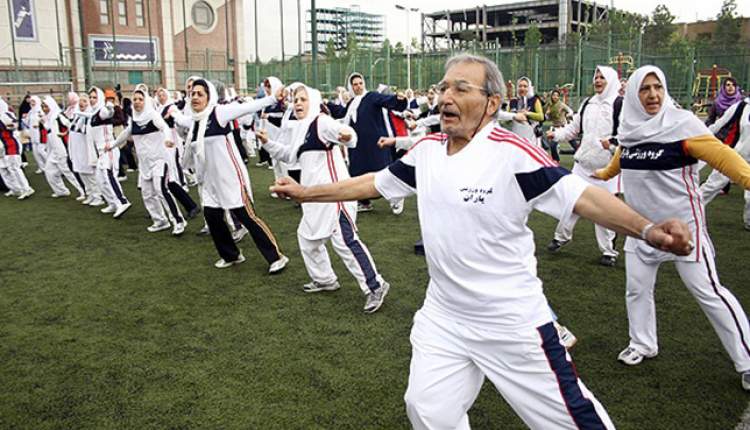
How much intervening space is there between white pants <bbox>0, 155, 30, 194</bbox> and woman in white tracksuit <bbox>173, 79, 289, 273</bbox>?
26.1 feet

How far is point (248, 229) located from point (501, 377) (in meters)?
5.05

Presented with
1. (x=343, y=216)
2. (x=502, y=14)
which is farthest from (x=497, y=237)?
(x=502, y=14)

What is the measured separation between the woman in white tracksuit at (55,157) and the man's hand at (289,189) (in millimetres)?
11218

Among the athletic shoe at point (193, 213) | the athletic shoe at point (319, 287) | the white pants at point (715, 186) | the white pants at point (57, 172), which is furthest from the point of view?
the white pants at point (57, 172)

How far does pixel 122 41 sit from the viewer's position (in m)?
43.0

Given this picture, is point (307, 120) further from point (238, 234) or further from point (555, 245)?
point (555, 245)

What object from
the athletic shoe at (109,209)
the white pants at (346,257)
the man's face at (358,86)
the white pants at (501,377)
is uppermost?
the man's face at (358,86)

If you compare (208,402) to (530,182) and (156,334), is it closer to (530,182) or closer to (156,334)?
(156,334)

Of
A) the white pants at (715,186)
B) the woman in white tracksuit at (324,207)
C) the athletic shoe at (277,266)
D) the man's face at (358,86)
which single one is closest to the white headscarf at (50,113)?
the man's face at (358,86)

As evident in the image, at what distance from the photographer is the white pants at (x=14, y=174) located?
1307 cm

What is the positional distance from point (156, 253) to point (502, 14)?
7215cm

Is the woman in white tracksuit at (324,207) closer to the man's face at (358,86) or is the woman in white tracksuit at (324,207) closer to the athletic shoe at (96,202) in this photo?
the man's face at (358,86)

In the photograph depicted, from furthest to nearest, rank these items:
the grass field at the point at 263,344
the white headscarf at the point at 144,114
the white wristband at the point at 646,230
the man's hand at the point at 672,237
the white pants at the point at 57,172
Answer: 1. the white pants at the point at 57,172
2. the white headscarf at the point at 144,114
3. the grass field at the point at 263,344
4. the white wristband at the point at 646,230
5. the man's hand at the point at 672,237

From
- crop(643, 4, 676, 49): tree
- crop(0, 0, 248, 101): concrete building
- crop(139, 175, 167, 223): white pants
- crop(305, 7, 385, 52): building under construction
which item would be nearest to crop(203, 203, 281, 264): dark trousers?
crop(139, 175, 167, 223): white pants
